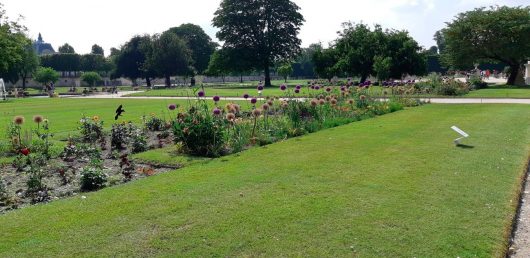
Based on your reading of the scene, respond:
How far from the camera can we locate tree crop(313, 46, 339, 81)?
1929 inches

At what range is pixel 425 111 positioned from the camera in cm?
1842

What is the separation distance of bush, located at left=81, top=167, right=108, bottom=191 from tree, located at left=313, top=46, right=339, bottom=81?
4251 centimetres

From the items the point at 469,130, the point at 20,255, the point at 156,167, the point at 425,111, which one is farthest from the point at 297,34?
the point at 20,255

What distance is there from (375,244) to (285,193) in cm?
203

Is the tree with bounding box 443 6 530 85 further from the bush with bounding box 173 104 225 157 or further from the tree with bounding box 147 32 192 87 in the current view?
the tree with bounding box 147 32 192 87

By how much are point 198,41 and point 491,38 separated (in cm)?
5872

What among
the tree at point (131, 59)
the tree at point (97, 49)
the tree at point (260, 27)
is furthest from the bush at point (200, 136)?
the tree at point (97, 49)

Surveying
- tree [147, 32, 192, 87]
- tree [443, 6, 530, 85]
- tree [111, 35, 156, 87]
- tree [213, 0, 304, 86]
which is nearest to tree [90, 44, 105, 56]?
tree [111, 35, 156, 87]

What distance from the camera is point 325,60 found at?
163 ft

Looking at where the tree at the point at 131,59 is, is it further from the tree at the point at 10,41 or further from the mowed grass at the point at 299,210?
the mowed grass at the point at 299,210

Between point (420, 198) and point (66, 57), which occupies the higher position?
point (66, 57)

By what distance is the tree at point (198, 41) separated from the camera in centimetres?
8725

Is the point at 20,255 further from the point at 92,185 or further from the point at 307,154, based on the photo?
the point at 307,154

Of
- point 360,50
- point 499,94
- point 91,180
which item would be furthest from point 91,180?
point 360,50
